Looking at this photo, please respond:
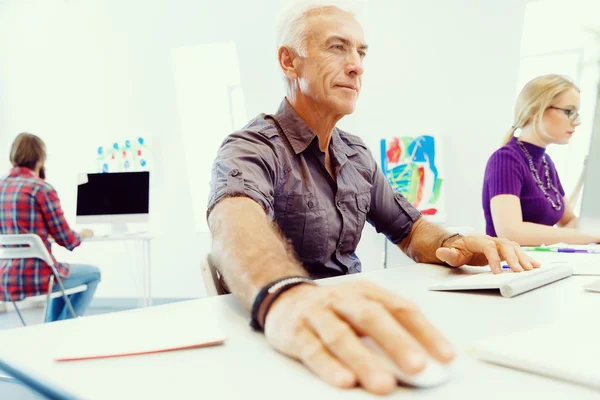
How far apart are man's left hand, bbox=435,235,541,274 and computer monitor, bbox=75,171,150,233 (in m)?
3.33

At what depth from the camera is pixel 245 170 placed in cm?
107

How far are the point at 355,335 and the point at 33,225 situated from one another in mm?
2858

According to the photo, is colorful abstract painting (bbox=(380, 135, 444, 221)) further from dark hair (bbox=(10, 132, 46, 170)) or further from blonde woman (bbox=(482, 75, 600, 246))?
dark hair (bbox=(10, 132, 46, 170))

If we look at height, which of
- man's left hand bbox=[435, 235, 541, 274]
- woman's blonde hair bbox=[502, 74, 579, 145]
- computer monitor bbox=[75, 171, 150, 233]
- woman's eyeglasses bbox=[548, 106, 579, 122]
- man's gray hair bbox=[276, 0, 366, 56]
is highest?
man's gray hair bbox=[276, 0, 366, 56]

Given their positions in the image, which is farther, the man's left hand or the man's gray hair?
the man's gray hair

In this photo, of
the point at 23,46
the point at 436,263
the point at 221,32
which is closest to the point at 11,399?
the point at 436,263

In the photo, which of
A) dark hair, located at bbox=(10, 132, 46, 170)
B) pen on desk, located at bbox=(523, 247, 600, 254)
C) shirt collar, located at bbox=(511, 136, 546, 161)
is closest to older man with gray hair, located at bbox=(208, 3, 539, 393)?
pen on desk, located at bbox=(523, 247, 600, 254)

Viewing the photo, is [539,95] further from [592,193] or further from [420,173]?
[420,173]

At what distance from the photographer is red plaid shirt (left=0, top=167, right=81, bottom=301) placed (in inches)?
108

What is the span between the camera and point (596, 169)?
1.08m

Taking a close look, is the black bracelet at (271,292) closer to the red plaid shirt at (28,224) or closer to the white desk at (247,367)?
the white desk at (247,367)

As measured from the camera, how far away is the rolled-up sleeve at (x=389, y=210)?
154cm

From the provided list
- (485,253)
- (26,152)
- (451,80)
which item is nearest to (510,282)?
(485,253)

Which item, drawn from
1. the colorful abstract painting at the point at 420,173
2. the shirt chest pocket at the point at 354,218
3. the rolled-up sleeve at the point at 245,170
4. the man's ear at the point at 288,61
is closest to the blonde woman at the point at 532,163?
the shirt chest pocket at the point at 354,218
